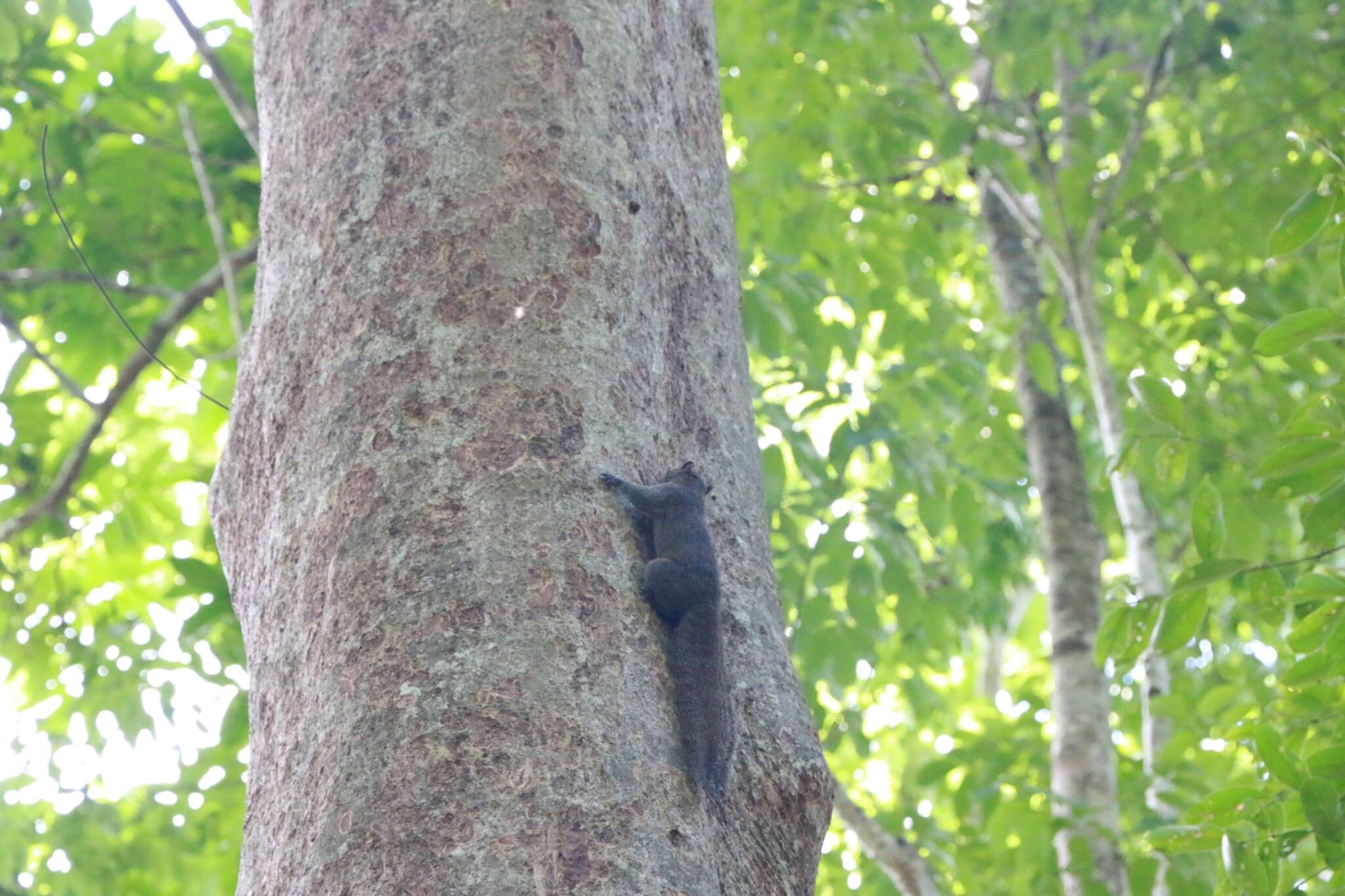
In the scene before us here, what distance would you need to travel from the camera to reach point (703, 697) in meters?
1.49

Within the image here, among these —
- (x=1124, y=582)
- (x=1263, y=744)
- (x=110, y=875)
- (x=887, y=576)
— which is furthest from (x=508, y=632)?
(x=110, y=875)

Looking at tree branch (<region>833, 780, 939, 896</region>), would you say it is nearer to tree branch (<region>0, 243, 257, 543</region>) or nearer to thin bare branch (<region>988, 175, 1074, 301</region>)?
thin bare branch (<region>988, 175, 1074, 301</region>)

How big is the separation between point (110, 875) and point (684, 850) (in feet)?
14.3

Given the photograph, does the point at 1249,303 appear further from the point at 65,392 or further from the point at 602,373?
the point at 65,392

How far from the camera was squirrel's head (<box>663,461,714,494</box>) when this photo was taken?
167 centimetres

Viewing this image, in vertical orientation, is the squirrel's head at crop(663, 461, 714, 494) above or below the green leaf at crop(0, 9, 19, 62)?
below

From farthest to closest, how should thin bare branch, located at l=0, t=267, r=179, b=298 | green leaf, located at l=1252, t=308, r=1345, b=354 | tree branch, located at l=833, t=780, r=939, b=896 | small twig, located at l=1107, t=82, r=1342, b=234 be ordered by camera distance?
small twig, located at l=1107, t=82, r=1342, b=234 → thin bare branch, located at l=0, t=267, r=179, b=298 → tree branch, located at l=833, t=780, r=939, b=896 → green leaf, located at l=1252, t=308, r=1345, b=354

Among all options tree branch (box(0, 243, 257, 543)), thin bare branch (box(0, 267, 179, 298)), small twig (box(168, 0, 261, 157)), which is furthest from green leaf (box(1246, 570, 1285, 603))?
thin bare branch (box(0, 267, 179, 298))

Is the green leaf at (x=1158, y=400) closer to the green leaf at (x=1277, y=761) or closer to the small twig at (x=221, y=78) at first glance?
the green leaf at (x=1277, y=761)

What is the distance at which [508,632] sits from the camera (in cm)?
142

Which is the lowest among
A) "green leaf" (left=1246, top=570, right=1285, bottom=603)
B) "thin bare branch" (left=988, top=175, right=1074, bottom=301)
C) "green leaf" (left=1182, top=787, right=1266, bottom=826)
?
"green leaf" (left=1182, top=787, right=1266, bottom=826)

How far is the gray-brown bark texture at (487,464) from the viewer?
4.43ft

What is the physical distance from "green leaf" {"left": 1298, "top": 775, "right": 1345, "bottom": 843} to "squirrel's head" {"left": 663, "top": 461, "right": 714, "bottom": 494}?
1.24 metres

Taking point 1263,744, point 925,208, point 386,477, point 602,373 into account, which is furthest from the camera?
point 925,208
